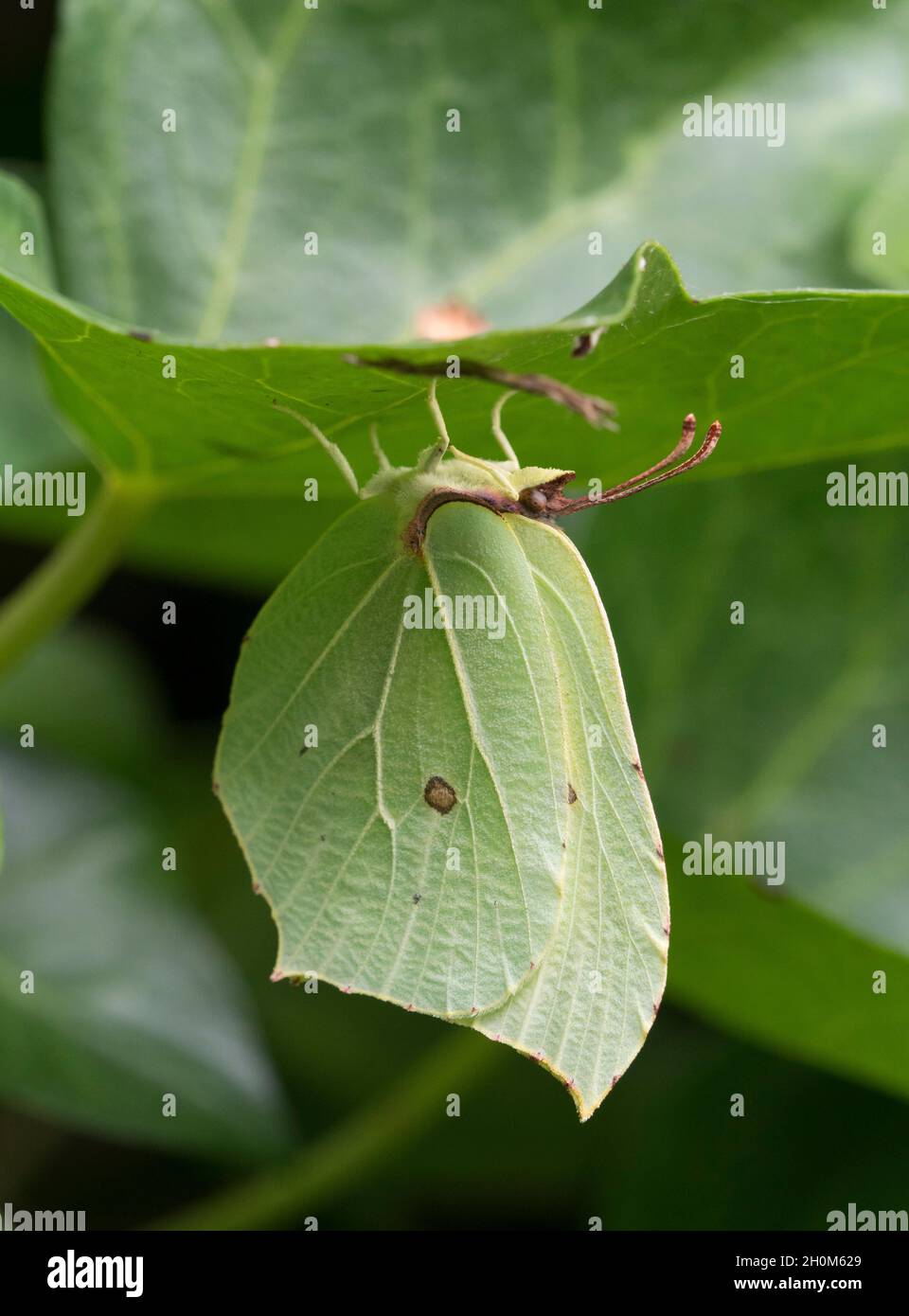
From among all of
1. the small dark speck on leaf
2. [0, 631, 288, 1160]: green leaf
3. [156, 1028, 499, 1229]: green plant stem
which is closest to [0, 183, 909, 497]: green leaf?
the small dark speck on leaf

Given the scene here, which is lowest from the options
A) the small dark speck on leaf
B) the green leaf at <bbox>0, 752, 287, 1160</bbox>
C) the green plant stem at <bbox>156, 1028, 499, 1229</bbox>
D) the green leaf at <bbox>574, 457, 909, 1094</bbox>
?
the green plant stem at <bbox>156, 1028, 499, 1229</bbox>

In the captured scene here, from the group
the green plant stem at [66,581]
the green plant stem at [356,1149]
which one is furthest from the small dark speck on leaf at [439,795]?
the green plant stem at [356,1149]

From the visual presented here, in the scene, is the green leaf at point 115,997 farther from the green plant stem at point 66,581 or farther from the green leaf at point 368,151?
the green leaf at point 368,151

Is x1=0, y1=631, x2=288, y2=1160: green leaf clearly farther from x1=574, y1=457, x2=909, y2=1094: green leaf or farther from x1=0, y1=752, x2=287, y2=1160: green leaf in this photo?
x1=574, y1=457, x2=909, y2=1094: green leaf

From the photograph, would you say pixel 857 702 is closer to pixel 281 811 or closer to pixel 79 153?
pixel 281 811

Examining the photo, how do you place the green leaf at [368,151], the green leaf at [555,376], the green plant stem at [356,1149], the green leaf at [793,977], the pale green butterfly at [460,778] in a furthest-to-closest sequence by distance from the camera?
the green plant stem at [356,1149] < the green leaf at [368,151] < the green leaf at [793,977] < the pale green butterfly at [460,778] < the green leaf at [555,376]

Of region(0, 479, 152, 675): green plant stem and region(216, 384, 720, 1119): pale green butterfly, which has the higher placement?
region(0, 479, 152, 675): green plant stem

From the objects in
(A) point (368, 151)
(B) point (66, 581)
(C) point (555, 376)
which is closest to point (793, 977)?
(C) point (555, 376)
